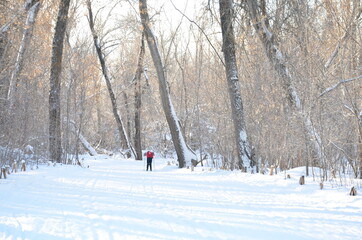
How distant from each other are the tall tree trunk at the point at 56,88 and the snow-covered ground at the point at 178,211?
687 centimetres

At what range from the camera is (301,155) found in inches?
463

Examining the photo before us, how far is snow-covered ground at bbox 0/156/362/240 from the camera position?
430cm

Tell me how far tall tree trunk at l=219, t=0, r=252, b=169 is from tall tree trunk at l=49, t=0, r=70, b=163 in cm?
706

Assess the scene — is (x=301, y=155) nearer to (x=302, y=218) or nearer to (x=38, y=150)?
(x=302, y=218)

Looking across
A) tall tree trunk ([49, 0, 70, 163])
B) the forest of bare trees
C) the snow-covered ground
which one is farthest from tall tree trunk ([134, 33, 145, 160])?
the snow-covered ground

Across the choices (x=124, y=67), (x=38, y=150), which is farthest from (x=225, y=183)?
(x=124, y=67)

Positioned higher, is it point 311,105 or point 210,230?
point 311,105

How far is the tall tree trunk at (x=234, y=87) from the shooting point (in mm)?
12195

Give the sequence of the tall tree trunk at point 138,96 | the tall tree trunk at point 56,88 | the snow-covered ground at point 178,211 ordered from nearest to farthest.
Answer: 1. the snow-covered ground at point 178,211
2. the tall tree trunk at point 56,88
3. the tall tree trunk at point 138,96

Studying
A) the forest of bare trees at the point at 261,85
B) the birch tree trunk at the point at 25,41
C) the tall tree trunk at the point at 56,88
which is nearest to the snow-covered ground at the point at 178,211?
the forest of bare trees at the point at 261,85

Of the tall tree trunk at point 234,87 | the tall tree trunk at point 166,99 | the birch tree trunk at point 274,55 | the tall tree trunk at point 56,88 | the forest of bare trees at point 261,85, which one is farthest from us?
the tall tree trunk at point 166,99

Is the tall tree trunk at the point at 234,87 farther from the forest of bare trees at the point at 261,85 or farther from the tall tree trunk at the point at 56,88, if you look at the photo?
the tall tree trunk at the point at 56,88

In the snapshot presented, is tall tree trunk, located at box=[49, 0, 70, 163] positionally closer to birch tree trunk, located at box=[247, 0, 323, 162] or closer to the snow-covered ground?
the snow-covered ground

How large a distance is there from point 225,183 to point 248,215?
3651 mm
